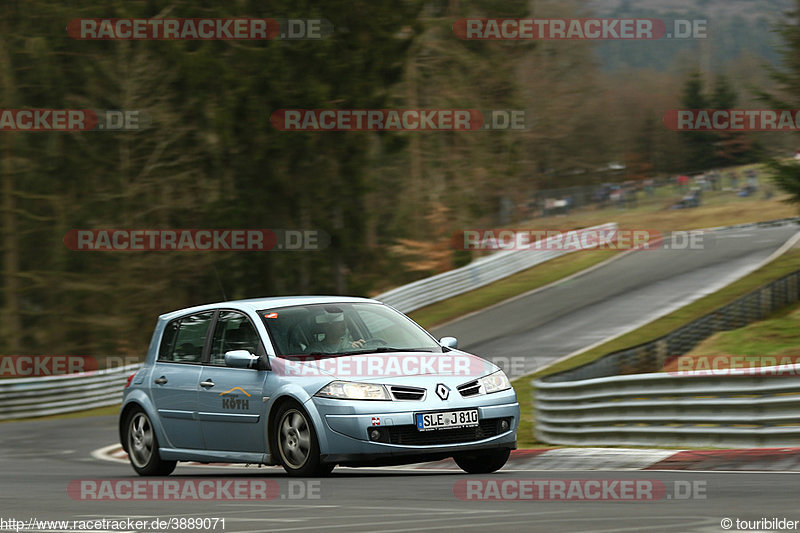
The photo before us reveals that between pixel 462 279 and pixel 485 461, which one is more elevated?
pixel 462 279

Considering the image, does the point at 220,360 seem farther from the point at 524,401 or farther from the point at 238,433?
the point at 524,401

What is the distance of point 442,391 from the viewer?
9328mm

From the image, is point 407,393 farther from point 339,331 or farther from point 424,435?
point 339,331

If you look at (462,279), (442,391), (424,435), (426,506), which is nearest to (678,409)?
(442,391)

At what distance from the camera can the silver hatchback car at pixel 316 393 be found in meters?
9.20

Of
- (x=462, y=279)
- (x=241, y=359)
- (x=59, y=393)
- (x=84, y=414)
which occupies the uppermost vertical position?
(x=241, y=359)

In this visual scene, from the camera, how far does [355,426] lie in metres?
9.12

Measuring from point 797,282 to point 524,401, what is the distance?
1179 cm

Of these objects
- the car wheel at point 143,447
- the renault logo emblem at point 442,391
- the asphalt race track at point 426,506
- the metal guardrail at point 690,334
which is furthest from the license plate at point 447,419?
the metal guardrail at point 690,334

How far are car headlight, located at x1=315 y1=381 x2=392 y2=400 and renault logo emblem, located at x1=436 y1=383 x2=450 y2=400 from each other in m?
0.38

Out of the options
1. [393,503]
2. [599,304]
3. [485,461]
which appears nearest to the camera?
[393,503]

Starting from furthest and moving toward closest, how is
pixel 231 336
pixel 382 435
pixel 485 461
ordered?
pixel 231 336
pixel 485 461
pixel 382 435

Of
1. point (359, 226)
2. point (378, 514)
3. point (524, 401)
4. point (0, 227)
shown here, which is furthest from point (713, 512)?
point (0, 227)

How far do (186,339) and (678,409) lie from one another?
4.83 m
